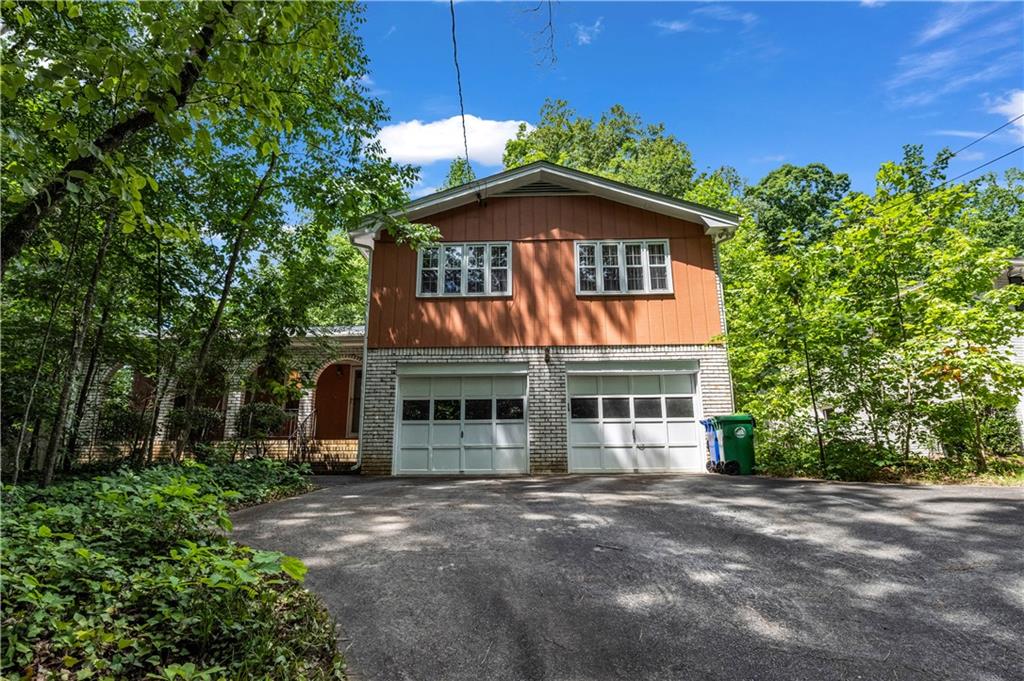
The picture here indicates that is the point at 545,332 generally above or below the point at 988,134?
below

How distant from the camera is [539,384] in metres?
10.7

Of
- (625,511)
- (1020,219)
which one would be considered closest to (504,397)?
(625,511)

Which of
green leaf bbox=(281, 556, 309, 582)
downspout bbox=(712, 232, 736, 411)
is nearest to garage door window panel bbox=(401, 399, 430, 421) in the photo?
downspout bbox=(712, 232, 736, 411)

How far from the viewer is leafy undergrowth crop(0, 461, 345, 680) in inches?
84.7

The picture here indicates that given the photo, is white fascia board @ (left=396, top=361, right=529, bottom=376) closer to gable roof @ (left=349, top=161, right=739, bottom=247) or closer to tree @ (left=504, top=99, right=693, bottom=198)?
gable roof @ (left=349, top=161, right=739, bottom=247)

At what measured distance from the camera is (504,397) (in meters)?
10.8

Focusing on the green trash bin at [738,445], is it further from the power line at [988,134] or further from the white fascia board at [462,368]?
the power line at [988,134]

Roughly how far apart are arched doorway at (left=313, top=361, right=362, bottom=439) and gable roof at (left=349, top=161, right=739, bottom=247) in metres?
6.75

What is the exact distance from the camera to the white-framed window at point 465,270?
11.3 m

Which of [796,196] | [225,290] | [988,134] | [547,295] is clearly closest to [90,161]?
[225,290]

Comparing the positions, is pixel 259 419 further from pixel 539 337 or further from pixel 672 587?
pixel 672 587

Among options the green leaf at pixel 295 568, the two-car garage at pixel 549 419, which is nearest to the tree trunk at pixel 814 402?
the two-car garage at pixel 549 419

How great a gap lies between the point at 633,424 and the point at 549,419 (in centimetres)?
181

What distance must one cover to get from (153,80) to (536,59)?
7.96 feet
